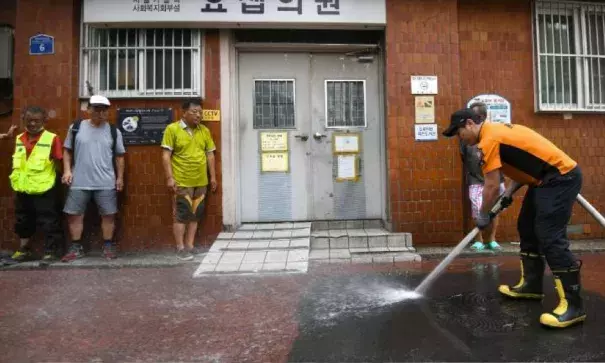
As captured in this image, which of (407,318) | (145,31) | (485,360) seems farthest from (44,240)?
(485,360)

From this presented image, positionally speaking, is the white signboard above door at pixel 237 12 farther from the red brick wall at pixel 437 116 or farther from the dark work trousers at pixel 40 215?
the dark work trousers at pixel 40 215

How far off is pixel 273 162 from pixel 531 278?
3677 mm

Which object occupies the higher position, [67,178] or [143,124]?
[143,124]

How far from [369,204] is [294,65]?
7.57 ft

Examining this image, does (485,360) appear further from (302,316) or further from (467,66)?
(467,66)

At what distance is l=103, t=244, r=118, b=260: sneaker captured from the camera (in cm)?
560

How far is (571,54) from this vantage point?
21.4 feet

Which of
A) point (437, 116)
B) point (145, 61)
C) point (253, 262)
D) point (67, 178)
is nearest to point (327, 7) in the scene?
point (437, 116)

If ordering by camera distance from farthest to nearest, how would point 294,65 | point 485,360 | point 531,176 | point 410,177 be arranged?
point 294,65 < point 410,177 < point 531,176 < point 485,360

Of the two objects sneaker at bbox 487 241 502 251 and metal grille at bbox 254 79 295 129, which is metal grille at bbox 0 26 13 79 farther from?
sneaker at bbox 487 241 502 251

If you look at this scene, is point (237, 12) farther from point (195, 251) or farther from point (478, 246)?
point (478, 246)

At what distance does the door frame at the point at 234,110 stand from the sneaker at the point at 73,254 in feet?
5.99

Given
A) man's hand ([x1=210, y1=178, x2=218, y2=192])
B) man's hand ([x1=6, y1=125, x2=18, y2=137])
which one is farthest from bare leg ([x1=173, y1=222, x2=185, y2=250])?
man's hand ([x1=6, y1=125, x2=18, y2=137])

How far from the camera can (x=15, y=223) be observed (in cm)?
557
